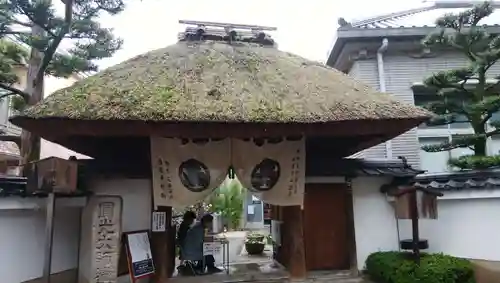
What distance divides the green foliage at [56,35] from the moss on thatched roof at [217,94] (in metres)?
1.32

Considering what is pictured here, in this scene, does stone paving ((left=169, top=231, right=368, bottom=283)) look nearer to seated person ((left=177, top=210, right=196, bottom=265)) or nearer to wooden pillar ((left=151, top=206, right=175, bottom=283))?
wooden pillar ((left=151, top=206, right=175, bottom=283))

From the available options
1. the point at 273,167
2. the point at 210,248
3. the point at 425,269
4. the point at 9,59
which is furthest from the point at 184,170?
Answer: the point at 9,59

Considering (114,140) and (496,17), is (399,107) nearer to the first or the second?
(114,140)

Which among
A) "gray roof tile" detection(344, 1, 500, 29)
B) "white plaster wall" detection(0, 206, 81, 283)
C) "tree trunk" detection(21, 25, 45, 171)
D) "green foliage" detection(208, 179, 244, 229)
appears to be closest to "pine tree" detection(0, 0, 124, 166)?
"tree trunk" detection(21, 25, 45, 171)

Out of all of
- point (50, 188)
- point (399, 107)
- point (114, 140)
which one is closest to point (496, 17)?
point (399, 107)

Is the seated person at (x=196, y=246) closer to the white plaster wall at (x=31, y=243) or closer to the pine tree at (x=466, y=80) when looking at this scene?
the white plaster wall at (x=31, y=243)

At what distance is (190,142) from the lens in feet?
22.9

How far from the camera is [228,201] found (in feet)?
63.4

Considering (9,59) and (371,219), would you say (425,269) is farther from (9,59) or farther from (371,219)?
(9,59)

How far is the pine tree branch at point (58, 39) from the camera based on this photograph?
768 centimetres

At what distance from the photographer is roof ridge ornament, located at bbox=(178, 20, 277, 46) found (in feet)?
30.6

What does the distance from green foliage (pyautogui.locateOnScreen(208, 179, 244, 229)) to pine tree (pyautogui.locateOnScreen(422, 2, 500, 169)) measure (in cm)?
1237

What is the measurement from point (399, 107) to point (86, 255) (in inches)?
246

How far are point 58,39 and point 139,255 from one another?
14.7 feet
